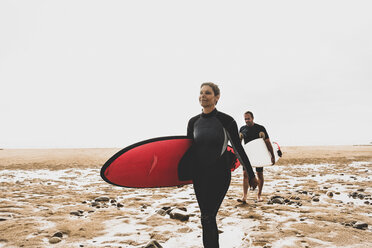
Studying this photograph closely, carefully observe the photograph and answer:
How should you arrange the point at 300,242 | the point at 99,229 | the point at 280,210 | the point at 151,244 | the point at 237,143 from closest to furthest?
the point at 237,143 < the point at 151,244 < the point at 300,242 < the point at 99,229 < the point at 280,210

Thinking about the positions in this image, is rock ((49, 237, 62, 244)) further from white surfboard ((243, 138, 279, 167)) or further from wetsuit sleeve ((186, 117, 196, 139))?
white surfboard ((243, 138, 279, 167))

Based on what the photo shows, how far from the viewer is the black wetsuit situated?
7.15 feet

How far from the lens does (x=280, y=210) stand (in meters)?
4.37

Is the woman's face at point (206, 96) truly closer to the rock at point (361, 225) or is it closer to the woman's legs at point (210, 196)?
the woman's legs at point (210, 196)

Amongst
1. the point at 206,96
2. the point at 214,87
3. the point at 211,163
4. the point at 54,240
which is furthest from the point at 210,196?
the point at 54,240

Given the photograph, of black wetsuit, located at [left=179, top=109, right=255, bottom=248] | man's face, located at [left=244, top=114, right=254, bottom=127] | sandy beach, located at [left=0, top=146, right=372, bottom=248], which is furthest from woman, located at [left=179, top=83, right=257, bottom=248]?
man's face, located at [left=244, top=114, right=254, bottom=127]

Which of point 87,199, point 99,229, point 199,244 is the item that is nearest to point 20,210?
point 87,199

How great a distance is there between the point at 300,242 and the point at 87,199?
470 cm

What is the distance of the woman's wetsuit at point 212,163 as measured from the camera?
85.8 inches

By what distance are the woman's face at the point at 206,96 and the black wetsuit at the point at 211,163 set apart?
11 centimetres

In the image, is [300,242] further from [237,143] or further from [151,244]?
[151,244]

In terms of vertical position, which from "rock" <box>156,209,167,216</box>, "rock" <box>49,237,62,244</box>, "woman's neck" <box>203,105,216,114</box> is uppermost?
"woman's neck" <box>203,105,216,114</box>

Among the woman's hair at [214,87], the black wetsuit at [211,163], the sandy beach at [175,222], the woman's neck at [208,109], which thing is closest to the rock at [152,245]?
the sandy beach at [175,222]

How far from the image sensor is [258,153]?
16.6ft
